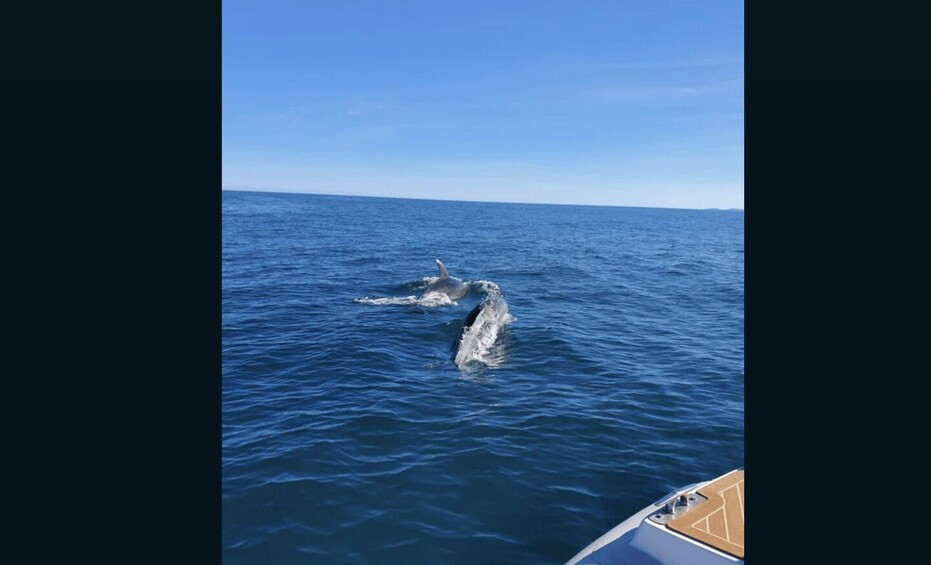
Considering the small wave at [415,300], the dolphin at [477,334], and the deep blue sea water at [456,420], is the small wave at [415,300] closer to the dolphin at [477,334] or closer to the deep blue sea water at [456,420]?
the deep blue sea water at [456,420]

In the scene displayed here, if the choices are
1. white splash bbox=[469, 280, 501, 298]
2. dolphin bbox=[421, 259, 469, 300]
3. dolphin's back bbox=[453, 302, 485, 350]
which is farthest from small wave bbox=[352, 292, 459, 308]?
dolphin's back bbox=[453, 302, 485, 350]

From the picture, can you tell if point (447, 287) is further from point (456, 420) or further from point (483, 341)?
point (456, 420)

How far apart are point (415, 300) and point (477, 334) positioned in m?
9.59

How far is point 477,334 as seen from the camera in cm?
2366

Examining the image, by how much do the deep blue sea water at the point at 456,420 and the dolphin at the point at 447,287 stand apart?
3.88 feet

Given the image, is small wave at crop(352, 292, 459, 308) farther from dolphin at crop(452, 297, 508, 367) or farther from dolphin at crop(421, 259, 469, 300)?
dolphin at crop(452, 297, 508, 367)

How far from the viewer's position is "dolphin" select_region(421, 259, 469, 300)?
33438mm

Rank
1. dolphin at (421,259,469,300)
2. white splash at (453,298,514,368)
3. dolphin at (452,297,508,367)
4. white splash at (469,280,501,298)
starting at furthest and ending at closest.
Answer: white splash at (469,280,501,298) < dolphin at (421,259,469,300) < dolphin at (452,297,508,367) < white splash at (453,298,514,368)

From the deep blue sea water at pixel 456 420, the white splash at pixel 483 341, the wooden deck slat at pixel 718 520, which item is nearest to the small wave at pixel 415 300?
the deep blue sea water at pixel 456 420

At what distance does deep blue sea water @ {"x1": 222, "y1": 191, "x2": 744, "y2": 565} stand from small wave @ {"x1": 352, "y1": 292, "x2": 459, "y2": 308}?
23cm
